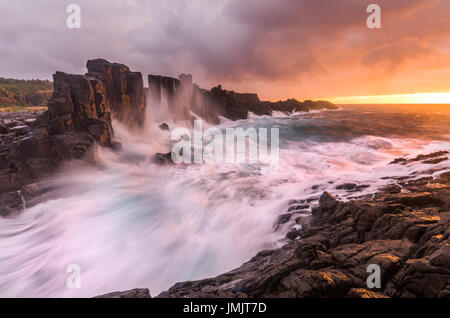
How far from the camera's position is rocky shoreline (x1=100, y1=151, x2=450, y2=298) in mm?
3289

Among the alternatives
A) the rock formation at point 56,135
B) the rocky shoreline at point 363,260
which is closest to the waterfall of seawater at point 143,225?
the rock formation at point 56,135

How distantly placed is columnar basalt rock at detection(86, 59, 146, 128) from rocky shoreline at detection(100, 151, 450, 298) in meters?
23.5

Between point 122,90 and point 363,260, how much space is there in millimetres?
28915

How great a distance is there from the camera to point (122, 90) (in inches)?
963

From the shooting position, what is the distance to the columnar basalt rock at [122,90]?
2225 cm

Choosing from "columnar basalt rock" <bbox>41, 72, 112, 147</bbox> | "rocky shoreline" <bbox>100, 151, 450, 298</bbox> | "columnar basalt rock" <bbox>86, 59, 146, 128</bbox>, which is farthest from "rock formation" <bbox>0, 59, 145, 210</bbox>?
"rocky shoreline" <bbox>100, 151, 450, 298</bbox>

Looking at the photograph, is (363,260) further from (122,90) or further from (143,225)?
(122,90)

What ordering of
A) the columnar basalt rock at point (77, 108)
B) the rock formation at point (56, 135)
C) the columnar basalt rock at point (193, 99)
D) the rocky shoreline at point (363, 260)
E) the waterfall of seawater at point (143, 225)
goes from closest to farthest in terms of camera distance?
the rocky shoreline at point (363, 260) → the waterfall of seawater at point (143, 225) → the rock formation at point (56, 135) → the columnar basalt rock at point (77, 108) → the columnar basalt rock at point (193, 99)

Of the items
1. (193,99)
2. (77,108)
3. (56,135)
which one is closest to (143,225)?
(56,135)

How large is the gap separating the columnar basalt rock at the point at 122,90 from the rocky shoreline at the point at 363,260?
23.5 metres

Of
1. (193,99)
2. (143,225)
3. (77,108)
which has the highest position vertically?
(193,99)

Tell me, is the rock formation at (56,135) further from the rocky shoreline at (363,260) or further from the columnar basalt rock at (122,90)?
the rocky shoreline at (363,260)

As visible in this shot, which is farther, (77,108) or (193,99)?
(193,99)
